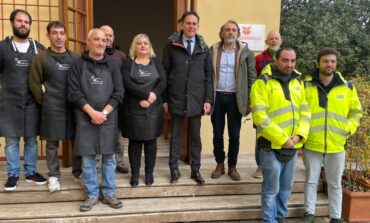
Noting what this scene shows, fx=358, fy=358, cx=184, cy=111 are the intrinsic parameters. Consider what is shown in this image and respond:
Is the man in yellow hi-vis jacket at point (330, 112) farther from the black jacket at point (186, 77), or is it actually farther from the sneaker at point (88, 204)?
the sneaker at point (88, 204)

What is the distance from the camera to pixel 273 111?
3.22 meters

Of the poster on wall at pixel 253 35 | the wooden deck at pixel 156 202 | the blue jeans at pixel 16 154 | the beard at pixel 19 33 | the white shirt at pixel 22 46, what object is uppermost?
the poster on wall at pixel 253 35

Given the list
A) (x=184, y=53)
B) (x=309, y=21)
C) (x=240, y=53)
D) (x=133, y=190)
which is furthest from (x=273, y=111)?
(x=309, y=21)

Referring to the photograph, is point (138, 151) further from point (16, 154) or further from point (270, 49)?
point (270, 49)

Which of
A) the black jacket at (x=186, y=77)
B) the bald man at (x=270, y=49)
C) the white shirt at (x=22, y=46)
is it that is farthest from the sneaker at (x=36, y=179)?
the bald man at (x=270, y=49)

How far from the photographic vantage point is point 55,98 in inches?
136

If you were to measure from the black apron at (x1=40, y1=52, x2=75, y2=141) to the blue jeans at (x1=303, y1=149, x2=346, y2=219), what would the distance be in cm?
240

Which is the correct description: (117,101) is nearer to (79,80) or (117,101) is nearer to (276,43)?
(79,80)

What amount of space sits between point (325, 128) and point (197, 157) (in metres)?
1.31

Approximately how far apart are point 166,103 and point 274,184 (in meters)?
1.35

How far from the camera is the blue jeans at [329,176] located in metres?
3.43

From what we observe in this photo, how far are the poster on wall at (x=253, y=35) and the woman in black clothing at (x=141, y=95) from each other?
204cm

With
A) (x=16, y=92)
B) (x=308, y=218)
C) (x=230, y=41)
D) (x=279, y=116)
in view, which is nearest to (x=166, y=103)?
(x=230, y=41)

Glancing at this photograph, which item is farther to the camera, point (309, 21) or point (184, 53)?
point (309, 21)
